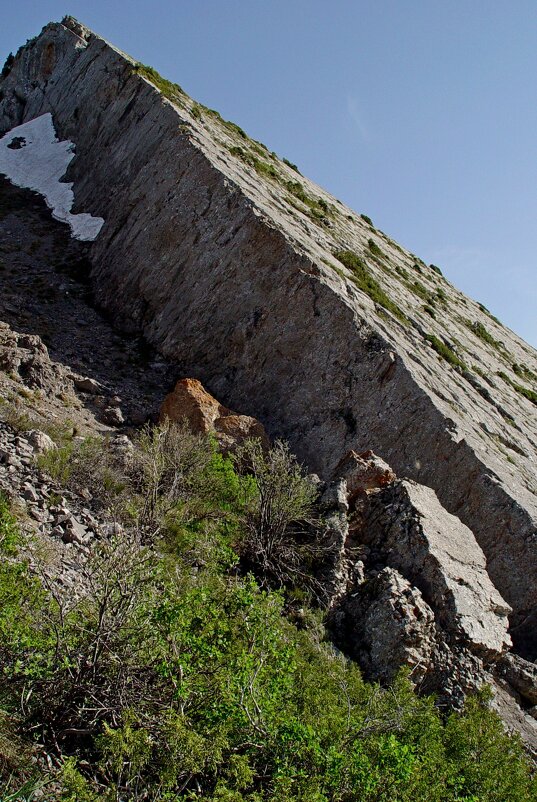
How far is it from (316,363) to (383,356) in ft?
5.19

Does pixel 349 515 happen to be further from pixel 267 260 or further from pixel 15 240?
pixel 15 240

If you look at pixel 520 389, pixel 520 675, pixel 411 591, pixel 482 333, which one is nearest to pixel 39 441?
pixel 411 591

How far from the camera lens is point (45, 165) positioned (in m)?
28.6

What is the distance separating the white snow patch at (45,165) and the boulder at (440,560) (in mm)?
15996

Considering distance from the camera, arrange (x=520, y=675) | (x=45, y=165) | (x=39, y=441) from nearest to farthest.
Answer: (x=520, y=675), (x=39, y=441), (x=45, y=165)

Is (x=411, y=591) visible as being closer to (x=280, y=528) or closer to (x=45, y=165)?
(x=280, y=528)

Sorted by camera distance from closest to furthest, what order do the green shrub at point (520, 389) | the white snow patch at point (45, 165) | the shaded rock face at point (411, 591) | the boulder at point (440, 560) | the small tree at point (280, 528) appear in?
the shaded rock face at point (411, 591)
the boulder at point (440, 560)
the small tree at point (280, 528)
the green shrub at point (520, 389)
the white snow patch at point (45, 165)

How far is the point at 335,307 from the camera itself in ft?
48.7

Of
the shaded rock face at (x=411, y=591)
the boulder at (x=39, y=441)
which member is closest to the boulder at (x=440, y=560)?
the shaded rock face at (x=411, y=591)

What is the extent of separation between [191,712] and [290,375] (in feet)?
32.4

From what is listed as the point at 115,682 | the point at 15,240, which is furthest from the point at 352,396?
the point at 15,240

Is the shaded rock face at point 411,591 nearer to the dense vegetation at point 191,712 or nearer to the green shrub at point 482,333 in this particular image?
the dense vegetation at point 191,712

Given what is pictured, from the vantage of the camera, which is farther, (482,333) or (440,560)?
(482,333)

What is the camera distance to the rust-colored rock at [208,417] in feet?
41.6
